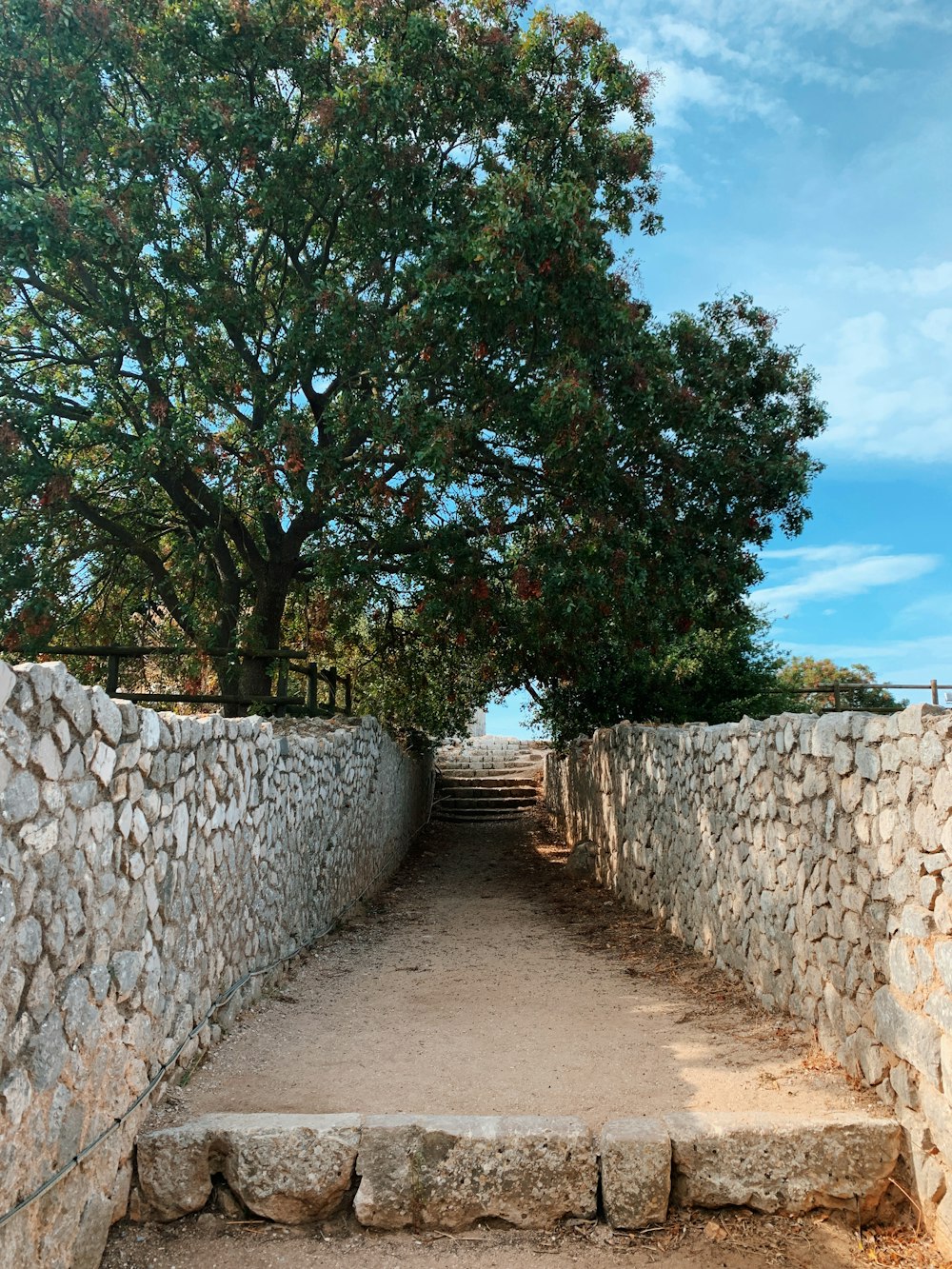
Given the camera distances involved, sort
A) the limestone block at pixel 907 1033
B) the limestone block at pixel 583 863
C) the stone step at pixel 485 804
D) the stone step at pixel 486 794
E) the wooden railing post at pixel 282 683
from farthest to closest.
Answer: the stone step at pixel 486 794 < the stone step at pixel 485 804 < the limestone block at pixel 583 863 < the wooden railing post at pixel 282 683 < the limestone block at pixel 907 1033

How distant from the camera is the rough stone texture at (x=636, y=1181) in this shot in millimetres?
3631

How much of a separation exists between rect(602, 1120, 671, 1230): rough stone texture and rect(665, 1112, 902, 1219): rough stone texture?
91 mm

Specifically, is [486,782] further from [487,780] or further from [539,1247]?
[539,1247]

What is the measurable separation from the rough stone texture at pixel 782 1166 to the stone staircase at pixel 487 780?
1546 cm

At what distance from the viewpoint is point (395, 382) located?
32.9 ft

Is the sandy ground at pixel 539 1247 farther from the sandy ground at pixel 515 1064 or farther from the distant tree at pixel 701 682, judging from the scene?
the distant tree at pixel 701 682

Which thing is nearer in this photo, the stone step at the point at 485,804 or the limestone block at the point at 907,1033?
the limestone block at the point at 907,1033

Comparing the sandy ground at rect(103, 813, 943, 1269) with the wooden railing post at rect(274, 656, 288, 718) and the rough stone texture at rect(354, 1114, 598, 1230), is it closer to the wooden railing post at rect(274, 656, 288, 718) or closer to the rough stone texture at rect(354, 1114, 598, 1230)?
the rough stone texture at rect(354, 1114, 598, 1230)

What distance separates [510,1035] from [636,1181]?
169cm

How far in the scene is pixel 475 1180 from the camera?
144 inches

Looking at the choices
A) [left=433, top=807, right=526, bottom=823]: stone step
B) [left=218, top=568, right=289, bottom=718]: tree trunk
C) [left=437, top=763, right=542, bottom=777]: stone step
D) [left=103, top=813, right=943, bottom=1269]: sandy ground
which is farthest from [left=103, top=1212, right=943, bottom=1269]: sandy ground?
[left=437, top=763, right=542, bottom=777]: stone step

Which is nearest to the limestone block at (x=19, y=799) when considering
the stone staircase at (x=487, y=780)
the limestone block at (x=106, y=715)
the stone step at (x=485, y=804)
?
the limestone block at (x=106, y=715)

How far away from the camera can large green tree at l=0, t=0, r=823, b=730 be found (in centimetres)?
891

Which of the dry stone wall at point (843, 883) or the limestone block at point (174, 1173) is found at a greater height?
the dry stone wall at point (843, 883)
